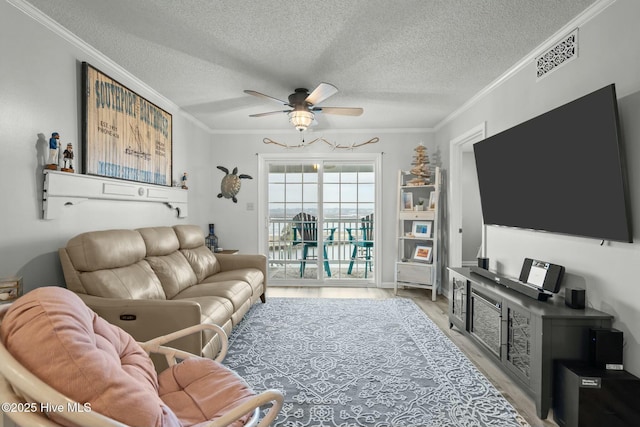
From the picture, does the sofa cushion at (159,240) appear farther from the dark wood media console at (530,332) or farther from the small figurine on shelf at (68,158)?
the dark wood media console at (530,332)

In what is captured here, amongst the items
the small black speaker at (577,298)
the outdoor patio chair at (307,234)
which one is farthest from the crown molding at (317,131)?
the small black speaker at (577,298)

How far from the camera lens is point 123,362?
4.30 ft

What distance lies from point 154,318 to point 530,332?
2.35 metres

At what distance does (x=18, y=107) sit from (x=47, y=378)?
1.96 meters

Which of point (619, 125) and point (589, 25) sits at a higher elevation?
point (589, 25)

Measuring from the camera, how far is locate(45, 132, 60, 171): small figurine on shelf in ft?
7.22

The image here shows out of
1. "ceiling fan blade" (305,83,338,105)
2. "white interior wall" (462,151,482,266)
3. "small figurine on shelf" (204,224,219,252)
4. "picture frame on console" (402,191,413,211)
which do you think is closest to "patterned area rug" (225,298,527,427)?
"small figurine on shelf" (204,224,219,252)

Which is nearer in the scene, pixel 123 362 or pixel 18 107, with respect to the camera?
pixel 123 362

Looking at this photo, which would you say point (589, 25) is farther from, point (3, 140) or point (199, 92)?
point (3, 140)

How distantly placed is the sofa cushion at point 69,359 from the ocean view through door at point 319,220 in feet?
14.3

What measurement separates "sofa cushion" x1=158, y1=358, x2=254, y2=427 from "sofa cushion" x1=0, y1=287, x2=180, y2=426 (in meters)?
0.26

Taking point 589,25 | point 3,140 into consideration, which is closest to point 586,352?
point 589,25

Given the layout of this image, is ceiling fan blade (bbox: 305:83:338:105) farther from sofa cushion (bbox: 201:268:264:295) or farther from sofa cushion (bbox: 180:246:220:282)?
sofa cushion (bbox: 180:246:220:282)

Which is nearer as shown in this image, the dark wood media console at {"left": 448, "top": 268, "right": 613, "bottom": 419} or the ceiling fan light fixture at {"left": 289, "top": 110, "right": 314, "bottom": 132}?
the dark wood media console at {"left": 448, "top": 268, "right": 613, "bottom": 419}
